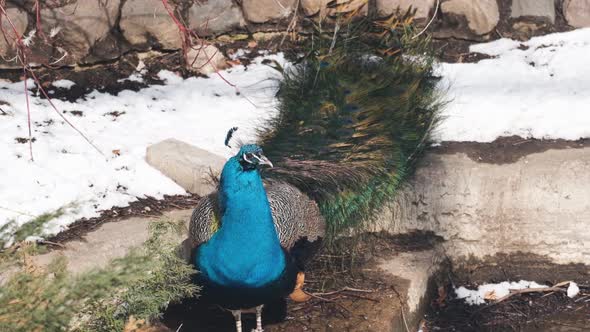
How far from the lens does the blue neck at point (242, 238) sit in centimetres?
307

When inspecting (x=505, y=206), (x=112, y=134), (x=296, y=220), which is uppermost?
(x=112, y=134)

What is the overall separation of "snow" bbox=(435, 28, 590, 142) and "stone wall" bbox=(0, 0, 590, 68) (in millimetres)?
143

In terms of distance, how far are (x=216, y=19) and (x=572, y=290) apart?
2539mm

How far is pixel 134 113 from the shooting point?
4.76 meters

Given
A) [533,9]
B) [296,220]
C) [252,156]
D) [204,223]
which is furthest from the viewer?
[533,9]

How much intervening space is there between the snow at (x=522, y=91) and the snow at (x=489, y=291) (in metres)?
0.75

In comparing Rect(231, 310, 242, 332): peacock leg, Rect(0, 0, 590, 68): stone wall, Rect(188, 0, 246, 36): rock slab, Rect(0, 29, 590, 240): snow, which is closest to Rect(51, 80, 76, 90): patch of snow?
Rect(0, 29, 590, 240): snow

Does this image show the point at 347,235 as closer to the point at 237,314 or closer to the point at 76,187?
the point at 237,314

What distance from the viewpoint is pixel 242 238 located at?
3096mm

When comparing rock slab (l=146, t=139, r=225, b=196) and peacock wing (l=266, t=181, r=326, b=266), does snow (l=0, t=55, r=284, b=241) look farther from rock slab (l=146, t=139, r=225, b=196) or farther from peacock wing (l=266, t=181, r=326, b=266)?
peacock wing (l=266, t=181, r=326, b=266)

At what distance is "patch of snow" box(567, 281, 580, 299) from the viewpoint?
4184 mm

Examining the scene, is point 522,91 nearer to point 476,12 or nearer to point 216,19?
point 476,12

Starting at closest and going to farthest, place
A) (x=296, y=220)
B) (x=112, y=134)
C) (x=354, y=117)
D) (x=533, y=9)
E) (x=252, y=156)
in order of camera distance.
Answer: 1. (x=252, y=156)
2. (x=296, y=220)
3. (x=354, y=117)
4. (x=112, y=134)
5. (x=533, y=9)

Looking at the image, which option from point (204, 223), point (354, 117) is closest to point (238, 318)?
point (204, 223)
